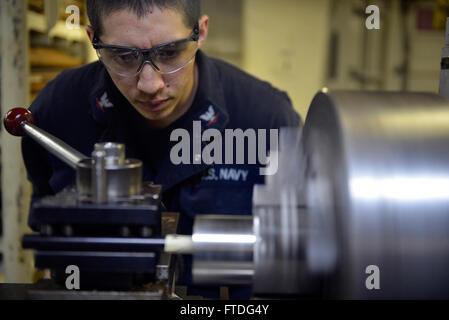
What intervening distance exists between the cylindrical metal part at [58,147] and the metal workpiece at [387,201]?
0.34 m

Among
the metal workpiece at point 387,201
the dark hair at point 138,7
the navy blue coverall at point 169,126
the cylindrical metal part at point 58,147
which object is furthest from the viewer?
the navy blue coverall at point 169,126

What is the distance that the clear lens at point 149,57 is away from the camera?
934 millimetres

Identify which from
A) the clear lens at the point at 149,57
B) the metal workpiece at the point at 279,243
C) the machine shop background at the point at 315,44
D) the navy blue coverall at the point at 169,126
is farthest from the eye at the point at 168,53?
the machine shop background at the point at 315,44

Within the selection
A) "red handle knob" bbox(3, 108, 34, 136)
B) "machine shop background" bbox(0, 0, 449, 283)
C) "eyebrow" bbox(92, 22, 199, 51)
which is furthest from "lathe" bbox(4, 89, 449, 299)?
"machine shop background" bbox(0, 0, 449, 283)

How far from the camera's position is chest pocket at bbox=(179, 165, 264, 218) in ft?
4.16

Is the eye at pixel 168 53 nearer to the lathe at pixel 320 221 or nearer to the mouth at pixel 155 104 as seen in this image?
the mouth at pixel 155 104

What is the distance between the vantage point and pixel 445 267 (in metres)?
0.48

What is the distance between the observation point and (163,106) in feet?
3.44

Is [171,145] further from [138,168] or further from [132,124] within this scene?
[138,168]

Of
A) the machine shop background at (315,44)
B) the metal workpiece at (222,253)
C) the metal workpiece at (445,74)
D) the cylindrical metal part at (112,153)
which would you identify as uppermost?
the machine shop background at (315,44)

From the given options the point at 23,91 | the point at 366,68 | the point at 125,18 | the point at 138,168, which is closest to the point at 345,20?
the point at 366,68

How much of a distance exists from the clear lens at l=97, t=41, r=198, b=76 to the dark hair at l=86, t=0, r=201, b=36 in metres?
0.06

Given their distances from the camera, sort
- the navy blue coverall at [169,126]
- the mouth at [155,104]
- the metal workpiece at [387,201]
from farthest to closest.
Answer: the navy blue coverall at [169,126], the mouth at [155,104], the metal workpiece at [387,201]
